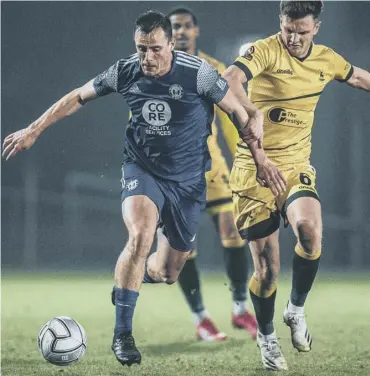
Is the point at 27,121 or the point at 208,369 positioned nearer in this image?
the point at 208,369

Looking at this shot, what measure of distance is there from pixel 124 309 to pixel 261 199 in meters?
1.21

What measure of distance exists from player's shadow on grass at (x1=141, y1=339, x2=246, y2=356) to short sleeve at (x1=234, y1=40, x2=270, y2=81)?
6.94 ft

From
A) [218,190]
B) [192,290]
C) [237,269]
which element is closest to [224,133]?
[218,190]

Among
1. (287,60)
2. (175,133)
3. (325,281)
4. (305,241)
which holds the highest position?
(287,60)

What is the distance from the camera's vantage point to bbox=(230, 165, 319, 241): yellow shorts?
5.76 meters

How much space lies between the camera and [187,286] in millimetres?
7133

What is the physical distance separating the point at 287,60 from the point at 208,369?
81.0 inches

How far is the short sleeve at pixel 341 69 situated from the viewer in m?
6.05

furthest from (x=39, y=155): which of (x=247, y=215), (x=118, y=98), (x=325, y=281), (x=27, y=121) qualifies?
(x=247, y=215)

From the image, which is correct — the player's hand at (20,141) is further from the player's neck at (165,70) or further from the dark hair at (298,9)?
the dark hair at (298,9)

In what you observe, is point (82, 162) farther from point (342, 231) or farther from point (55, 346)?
point (55, 346)

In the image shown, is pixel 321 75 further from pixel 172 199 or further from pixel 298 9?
pixel 172 199

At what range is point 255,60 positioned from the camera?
5.75 m

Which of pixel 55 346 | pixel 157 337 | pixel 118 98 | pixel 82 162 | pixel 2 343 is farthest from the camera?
pixel 82 162
